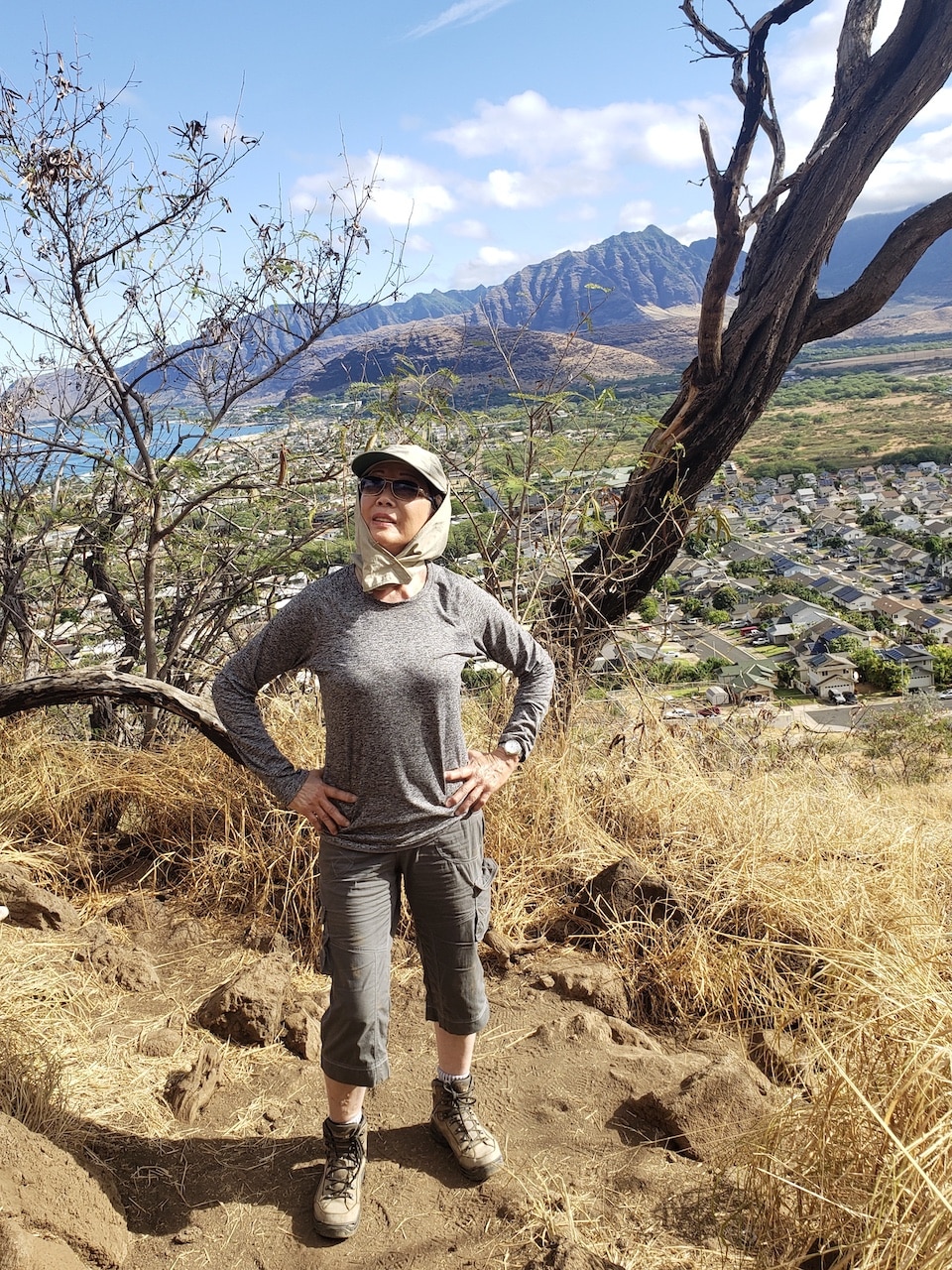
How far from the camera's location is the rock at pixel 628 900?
9.87 ft

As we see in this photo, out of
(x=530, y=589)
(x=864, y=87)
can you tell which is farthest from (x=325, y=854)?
(x=864, y=87)

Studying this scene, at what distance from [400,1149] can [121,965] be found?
1.20 metres

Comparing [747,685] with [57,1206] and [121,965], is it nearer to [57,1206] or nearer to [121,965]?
[121,965]

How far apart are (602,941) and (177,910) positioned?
1602 mm

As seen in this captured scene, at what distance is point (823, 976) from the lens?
276 centimetres

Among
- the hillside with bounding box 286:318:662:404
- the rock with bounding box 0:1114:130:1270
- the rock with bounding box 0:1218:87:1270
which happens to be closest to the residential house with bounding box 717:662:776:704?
the hillside with bounding box 286:318:662:404

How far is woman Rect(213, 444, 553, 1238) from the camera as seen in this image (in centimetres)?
191

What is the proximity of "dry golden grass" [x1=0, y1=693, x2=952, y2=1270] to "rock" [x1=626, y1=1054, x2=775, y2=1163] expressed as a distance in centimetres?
14

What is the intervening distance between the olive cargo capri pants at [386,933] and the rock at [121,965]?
1.15m

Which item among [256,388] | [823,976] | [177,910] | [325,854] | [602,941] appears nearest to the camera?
[325,854]

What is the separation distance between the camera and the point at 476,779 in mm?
2020

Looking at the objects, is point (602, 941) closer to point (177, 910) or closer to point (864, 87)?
point (177, 910)

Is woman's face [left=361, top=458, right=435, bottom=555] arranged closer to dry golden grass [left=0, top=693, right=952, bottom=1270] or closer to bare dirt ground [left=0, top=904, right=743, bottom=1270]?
dry golden grass [left=0, top=693, right=952, bottom=1270]

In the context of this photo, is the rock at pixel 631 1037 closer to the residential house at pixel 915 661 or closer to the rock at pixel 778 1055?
the rock at pixel 778 1055
